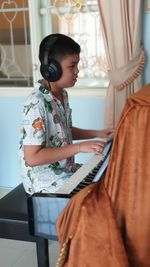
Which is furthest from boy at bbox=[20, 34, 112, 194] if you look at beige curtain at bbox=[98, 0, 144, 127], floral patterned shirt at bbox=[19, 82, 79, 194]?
beige curtain at bbox=[98, 0, 144, 127]

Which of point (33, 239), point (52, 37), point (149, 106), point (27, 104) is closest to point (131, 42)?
point (52, 37)

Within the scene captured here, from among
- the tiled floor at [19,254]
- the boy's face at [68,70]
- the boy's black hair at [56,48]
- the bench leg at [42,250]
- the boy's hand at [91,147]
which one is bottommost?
the tiled floor at [19,254]

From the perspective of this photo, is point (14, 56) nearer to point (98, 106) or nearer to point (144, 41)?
point (98, 106)

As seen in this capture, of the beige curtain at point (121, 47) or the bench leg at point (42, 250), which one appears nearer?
the bench leg at point (42, 250)

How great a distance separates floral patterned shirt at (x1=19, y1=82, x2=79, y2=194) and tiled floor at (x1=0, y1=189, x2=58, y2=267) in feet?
1.80

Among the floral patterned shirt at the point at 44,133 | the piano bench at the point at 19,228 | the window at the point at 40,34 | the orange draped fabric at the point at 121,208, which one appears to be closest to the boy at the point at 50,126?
the floral patterned shirt at the point at 44,133

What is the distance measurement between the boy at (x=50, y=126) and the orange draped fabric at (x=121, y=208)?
1.53 ft

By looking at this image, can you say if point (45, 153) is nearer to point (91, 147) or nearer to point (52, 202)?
point (91, 147)

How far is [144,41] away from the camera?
226 cm

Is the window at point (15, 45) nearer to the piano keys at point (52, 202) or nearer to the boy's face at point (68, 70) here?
the boy's face at point (68, 70)

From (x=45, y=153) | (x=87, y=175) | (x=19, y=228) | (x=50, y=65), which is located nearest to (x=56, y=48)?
(x=50, y=65)

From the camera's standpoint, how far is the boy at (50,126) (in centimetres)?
148

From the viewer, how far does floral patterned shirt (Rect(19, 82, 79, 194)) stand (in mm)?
1492

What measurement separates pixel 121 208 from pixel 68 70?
774mm
